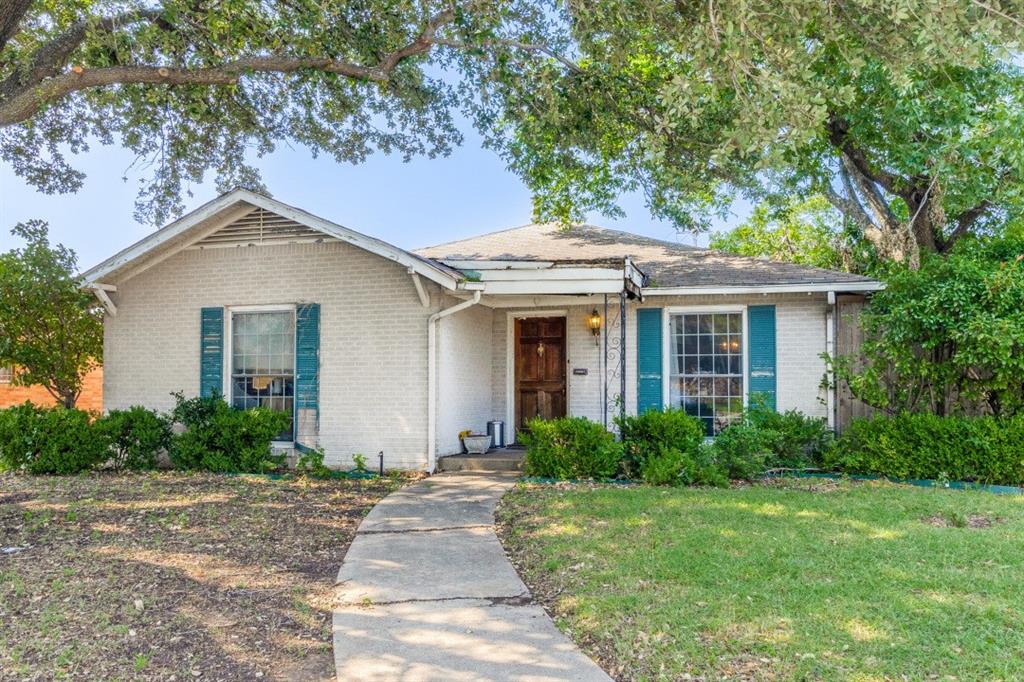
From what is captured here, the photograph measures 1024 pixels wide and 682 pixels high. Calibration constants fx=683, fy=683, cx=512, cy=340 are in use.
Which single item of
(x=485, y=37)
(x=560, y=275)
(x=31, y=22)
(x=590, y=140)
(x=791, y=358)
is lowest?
(x=791, y=358)

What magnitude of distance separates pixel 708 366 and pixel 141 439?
827 cm

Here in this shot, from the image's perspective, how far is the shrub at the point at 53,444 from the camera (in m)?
9.41

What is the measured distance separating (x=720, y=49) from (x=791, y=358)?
5.61 metres

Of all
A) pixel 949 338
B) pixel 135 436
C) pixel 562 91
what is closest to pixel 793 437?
pixel 949 338

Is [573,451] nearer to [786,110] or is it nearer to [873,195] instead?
[786,110]

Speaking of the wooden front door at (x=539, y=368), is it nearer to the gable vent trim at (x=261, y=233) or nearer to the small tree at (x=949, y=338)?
the gable vent trim at (x=261, y=233)

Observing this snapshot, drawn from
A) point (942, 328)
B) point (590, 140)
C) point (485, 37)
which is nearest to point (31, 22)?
point (485, 37)

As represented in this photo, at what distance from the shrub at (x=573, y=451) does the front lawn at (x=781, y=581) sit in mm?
1104

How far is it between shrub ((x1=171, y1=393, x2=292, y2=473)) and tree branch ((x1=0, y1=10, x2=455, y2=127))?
13.9 feet

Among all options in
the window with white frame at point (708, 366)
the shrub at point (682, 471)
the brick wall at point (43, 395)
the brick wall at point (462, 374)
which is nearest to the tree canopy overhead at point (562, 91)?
the window with white frame at point (708, 366)

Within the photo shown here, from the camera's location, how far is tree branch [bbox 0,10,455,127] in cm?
655

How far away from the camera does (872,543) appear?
215 inches

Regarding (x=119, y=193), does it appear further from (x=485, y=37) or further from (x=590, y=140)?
(x=590, y=140)

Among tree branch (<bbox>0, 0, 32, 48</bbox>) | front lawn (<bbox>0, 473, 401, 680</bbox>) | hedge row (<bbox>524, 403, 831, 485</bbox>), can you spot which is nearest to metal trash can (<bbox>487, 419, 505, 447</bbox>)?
hedge row (<bbox>524, 403, 831, 485</bbox>)
